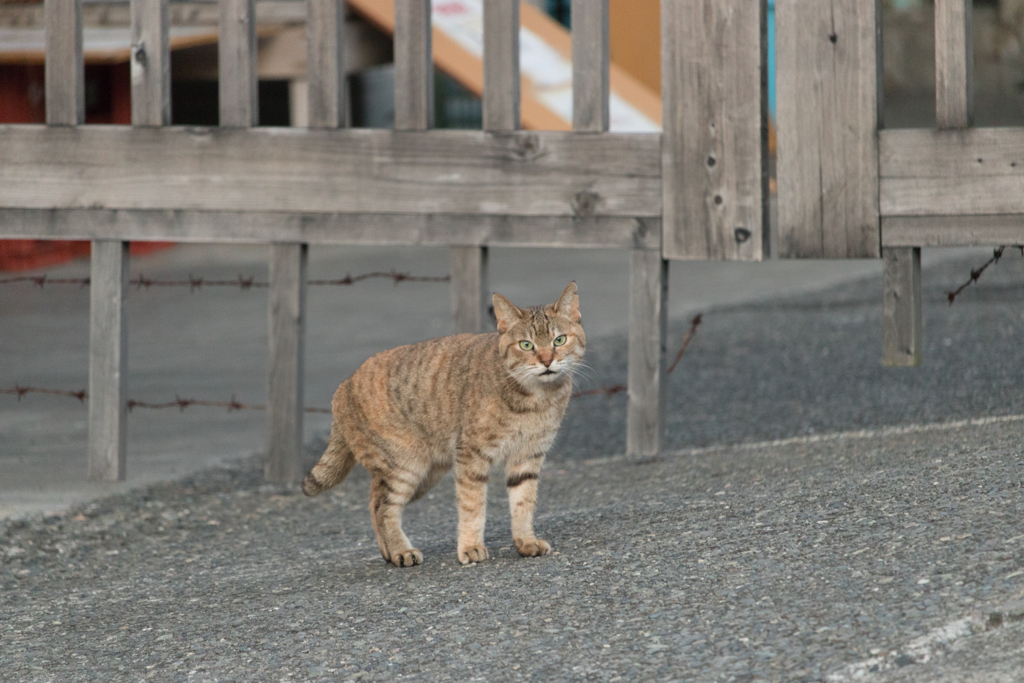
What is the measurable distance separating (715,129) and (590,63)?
2.06 ft

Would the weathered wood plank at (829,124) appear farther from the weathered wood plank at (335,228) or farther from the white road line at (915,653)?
the white road line at (915,653)

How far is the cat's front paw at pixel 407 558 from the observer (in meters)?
4.37

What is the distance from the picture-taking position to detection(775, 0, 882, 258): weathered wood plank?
5.19 meters

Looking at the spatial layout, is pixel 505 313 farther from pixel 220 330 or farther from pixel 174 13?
pixel 174 13

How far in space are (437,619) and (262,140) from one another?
292 centimetres

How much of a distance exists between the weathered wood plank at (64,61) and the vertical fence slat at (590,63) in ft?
7.71

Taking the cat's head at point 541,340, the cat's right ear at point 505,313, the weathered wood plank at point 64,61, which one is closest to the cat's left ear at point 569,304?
the cat's head at point 541,340

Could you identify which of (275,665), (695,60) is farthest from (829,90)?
(275,665)

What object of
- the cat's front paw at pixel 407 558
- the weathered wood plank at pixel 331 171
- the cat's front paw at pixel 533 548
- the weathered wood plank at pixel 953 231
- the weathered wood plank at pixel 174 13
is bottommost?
the cat's front paw at pixel 407 558

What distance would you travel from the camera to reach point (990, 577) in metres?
3.22

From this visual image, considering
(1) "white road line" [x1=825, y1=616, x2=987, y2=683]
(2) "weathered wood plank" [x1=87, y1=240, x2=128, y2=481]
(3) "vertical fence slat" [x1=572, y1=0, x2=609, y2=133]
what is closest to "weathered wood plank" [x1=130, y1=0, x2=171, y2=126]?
(2) "weathered wood plank" [x1=87, y1=240, x2=128, y2=481]

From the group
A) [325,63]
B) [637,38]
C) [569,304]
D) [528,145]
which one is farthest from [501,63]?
[637,38]

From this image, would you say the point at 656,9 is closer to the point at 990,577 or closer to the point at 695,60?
the point at 695,60

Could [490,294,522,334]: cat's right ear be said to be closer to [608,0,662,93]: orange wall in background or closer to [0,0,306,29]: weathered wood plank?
[0,0,306,29]: weathered wood plank
